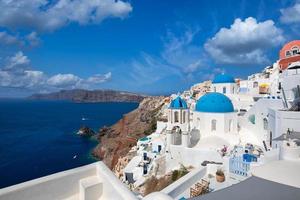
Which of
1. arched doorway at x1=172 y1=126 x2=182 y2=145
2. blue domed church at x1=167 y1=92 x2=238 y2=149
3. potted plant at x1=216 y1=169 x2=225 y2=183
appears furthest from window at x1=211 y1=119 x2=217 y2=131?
potted plant at x1=216 y1=169 x2=225 y2=183

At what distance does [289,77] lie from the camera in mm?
14039

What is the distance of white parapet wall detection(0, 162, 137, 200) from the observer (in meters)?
3.44

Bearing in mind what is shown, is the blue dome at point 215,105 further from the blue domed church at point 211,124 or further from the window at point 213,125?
the window at point 213,125

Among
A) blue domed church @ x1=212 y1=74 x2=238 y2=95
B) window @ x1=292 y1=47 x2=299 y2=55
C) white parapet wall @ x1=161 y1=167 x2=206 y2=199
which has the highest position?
Answer: window @ x1=292 y1=47 x2=299 y2=55

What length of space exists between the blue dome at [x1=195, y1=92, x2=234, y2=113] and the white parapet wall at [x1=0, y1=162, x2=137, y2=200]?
13821 mm

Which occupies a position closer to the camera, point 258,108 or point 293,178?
point 293,178

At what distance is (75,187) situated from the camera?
402cm

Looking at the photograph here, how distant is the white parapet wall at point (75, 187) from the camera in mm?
3441

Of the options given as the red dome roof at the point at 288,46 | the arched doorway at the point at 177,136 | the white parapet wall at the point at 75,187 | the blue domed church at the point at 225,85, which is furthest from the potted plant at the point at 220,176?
the red dome roof at the point at 288,46

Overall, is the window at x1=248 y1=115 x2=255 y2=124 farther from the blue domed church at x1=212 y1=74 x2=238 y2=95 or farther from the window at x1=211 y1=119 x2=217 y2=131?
the blue domed church at x1=212 y1=74 x2=238 y2=95

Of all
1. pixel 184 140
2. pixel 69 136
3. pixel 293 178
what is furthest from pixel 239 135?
pixel 69 136

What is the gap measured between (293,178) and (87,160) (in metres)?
35.5

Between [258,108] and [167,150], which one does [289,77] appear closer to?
[258,108]

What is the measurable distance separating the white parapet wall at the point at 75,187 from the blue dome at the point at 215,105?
13.8 meters
